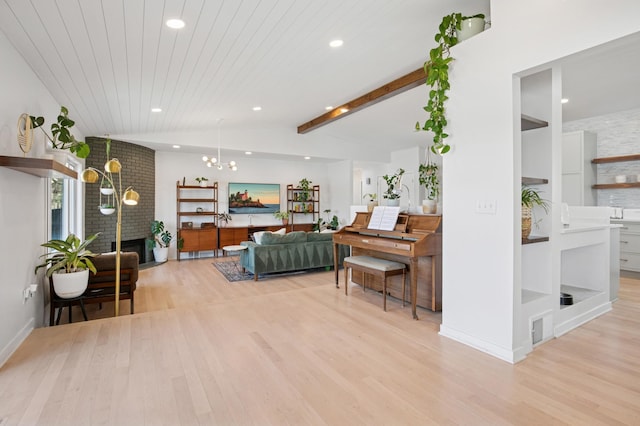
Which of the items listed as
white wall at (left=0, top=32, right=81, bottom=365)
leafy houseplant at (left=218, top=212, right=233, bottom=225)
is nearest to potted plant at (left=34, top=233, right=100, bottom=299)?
white wall at (left=0, top=32, right=81, bottom=365)

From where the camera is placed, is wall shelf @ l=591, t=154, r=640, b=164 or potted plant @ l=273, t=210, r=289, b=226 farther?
potted plant @ l=273, t=210, r=289, b=226

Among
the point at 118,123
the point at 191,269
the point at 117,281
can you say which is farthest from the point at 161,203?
the point at 117,281

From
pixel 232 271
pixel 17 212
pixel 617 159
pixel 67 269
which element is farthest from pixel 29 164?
pixel 617 159

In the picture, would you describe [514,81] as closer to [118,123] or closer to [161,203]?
[118,123]

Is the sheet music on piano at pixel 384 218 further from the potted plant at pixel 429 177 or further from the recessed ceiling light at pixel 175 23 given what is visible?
the potted plant at pixel 429 177

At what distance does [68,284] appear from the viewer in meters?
3.12

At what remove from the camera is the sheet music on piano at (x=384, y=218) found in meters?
3.93

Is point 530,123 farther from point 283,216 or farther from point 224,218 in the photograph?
point 224,218

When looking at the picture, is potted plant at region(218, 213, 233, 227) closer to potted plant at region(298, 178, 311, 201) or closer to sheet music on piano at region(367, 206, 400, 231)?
potted plant at region(298, 178, 311, 201)

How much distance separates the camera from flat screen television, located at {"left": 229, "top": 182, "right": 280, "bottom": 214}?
839 centimetres

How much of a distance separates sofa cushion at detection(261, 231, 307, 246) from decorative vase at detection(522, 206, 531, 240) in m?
3.57

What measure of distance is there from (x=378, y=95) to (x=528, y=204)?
297 cm

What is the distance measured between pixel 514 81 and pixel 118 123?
550cm

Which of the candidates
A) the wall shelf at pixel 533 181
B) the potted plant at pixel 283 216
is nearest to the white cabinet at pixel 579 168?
the wall shelf at pixel 533 181
